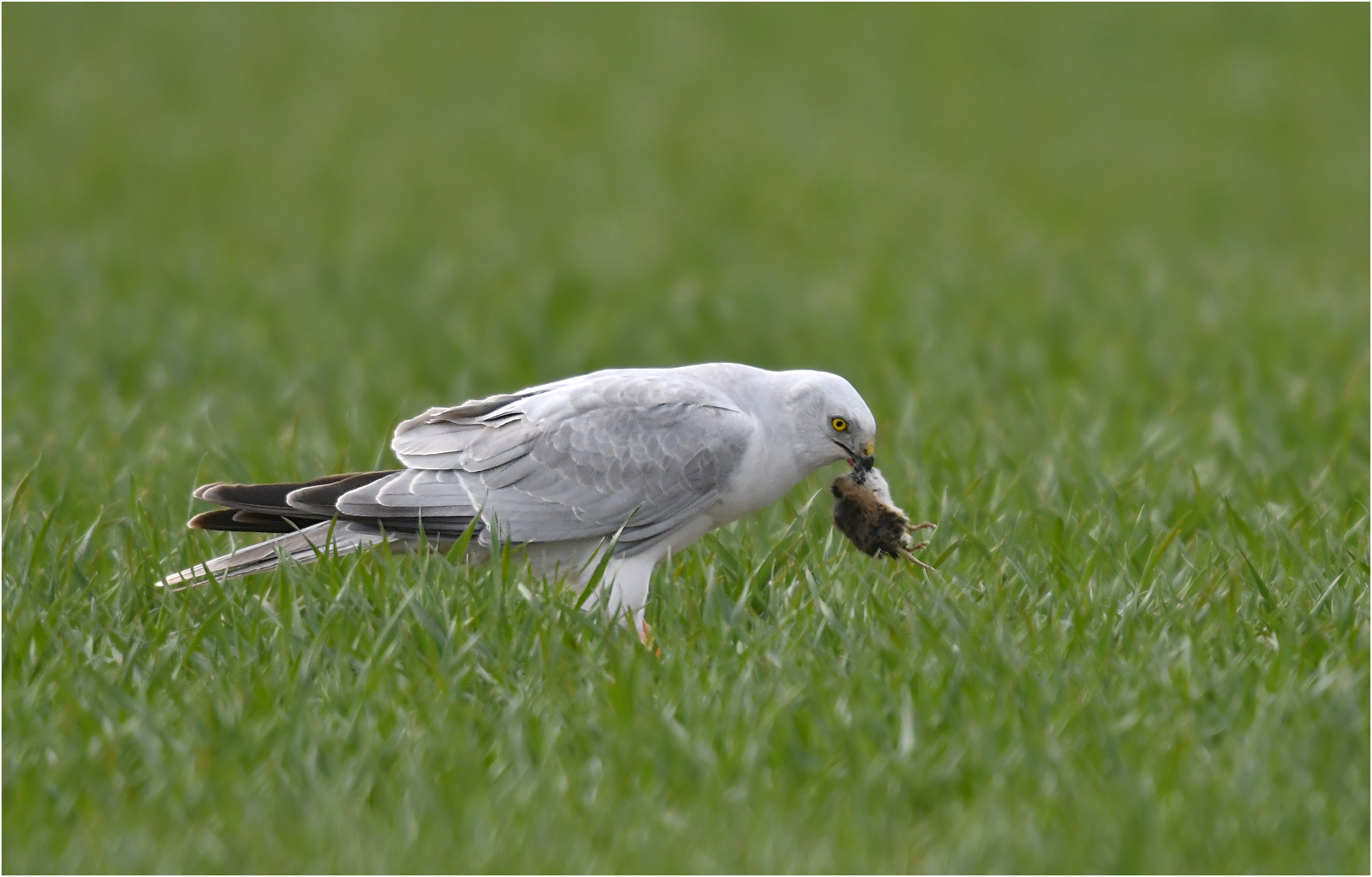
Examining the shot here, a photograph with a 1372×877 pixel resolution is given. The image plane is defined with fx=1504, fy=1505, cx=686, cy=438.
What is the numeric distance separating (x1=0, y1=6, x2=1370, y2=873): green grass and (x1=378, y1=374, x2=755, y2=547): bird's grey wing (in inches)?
10.6

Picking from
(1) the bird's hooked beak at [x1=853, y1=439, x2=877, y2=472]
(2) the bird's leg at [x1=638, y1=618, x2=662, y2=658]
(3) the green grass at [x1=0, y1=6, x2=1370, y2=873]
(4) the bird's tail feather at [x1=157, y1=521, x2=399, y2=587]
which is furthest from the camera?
(1) the bird's hooked beak at [x1=853, y1=439, x2=877, y2=472]

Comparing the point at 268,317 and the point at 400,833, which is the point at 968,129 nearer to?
the point at 268,317

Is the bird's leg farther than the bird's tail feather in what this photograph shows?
No

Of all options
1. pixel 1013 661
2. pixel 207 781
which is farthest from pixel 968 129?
pixel 207 781

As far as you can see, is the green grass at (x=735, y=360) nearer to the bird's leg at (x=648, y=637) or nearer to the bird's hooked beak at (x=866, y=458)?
the bird's leg at (x=648, y=637)

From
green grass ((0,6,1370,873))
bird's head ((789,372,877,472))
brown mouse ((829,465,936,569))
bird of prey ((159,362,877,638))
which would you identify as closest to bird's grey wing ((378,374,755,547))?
bird of prey ((159,362,877,638))

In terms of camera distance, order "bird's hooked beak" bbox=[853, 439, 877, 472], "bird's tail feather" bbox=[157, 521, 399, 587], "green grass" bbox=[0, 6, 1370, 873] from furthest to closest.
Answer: "bird's hooked beak" bbox=[853, 439, 877, 472], "bird's tail feather" bbox=[157, 521, 399, 587], "green grass" bbox=[0, 6, 1370, 873]

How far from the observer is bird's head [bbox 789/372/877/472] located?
4516 millimetres

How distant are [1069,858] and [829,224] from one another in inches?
373

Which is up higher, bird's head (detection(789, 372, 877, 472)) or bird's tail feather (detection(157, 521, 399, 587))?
bird's head (detection(789, 372, 877, 472))

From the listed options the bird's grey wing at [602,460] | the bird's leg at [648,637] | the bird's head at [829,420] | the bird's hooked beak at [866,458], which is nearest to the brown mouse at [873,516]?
the bird's hooked beak at [866,458]

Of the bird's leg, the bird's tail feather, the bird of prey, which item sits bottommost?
the bird's leg

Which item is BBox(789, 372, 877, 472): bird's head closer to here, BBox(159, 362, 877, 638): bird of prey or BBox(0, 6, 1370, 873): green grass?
BBox(159, 362, 877, 638): bird of prey

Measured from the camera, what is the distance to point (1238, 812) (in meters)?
3.22
